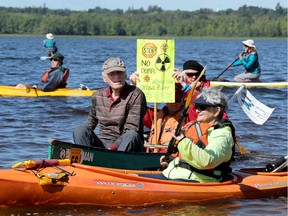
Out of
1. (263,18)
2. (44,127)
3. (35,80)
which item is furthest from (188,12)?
(44,127)

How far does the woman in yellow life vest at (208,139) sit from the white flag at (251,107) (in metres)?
4.42

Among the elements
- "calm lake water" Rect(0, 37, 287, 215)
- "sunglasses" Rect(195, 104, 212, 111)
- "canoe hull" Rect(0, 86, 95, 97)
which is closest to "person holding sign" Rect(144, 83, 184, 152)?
"calm lake water" Rect(0, 37, 287, 215)

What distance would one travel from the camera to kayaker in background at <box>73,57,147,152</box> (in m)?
9.44

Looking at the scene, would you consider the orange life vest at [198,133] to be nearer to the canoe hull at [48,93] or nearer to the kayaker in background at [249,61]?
the canoe hull at [48,93]

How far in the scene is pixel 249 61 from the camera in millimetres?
22625

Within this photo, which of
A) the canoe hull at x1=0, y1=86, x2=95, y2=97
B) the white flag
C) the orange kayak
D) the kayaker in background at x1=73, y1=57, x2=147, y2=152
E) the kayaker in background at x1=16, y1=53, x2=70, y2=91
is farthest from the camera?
the canoe hull at x1=0, y1=86, x2=95, y2=97

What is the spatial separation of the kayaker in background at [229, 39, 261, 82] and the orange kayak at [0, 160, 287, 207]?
13281 mm

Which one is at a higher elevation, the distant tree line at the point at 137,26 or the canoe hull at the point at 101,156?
the canoe hull at the point at 101,156

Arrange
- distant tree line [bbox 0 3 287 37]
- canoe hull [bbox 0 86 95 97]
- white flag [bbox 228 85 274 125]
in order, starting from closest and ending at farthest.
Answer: white flag [bbox 228 85 274 125], canoe hull [bbox 0 86 95 97], distant tree line [bbox 0 3 287 37]

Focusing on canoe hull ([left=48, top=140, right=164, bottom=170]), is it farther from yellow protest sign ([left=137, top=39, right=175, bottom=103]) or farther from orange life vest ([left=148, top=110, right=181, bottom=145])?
yellow protest sign ([left=137, top=39, right=175, bottom=103])

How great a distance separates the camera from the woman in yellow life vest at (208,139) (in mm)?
8070

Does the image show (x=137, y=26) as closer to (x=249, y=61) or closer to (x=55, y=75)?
(x=249, y=61)

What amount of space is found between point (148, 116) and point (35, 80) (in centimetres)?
1826

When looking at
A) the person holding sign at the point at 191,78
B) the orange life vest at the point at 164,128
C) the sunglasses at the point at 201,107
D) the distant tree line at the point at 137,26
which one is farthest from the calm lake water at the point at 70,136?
the distant tree line at the point at 137,26
